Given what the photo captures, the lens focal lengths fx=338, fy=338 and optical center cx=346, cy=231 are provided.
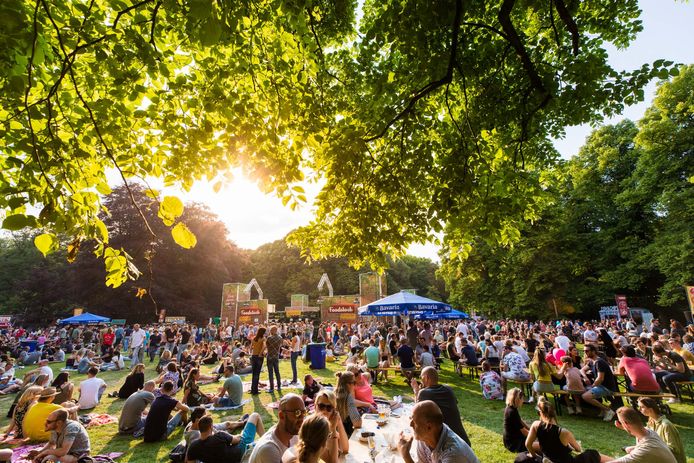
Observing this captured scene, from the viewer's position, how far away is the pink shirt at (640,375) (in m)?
7.68

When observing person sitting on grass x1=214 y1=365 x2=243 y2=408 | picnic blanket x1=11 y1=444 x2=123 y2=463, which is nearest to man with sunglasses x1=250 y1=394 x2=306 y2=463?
picnic blanket x1=11 y1=444 x2=123 y2=463

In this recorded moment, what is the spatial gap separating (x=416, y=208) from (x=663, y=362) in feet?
30.4

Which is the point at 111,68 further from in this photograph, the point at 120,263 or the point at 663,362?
the point at 663,362

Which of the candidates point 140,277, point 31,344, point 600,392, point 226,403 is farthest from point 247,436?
point 140,277

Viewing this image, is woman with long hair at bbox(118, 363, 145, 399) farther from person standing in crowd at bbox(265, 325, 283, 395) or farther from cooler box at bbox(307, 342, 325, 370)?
cooler box at bbox(307, 342, 325, 370)

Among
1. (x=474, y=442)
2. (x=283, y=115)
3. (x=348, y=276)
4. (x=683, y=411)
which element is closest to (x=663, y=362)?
(x=683, y=411)

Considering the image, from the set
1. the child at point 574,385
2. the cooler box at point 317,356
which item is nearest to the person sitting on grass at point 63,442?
the child at point 574,385

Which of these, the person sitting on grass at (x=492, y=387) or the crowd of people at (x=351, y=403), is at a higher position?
the crowd of people at (x=351, y=403)

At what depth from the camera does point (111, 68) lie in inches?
135

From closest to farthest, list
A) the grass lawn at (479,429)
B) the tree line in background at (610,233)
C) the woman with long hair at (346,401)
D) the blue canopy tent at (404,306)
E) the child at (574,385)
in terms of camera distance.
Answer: the woman with long hair at (346,401) < the grass lawn at (479,429) < the child at (574,385) < the blue canopy tent at (404,306) < the tree line in background at (610,233)

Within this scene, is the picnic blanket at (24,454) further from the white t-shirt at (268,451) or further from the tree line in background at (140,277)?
the tree line in background at (140,277)

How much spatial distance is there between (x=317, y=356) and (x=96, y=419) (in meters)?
8.05

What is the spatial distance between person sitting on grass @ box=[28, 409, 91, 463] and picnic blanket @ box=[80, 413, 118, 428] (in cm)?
277

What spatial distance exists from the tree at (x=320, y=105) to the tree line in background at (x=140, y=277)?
28.7 metres
